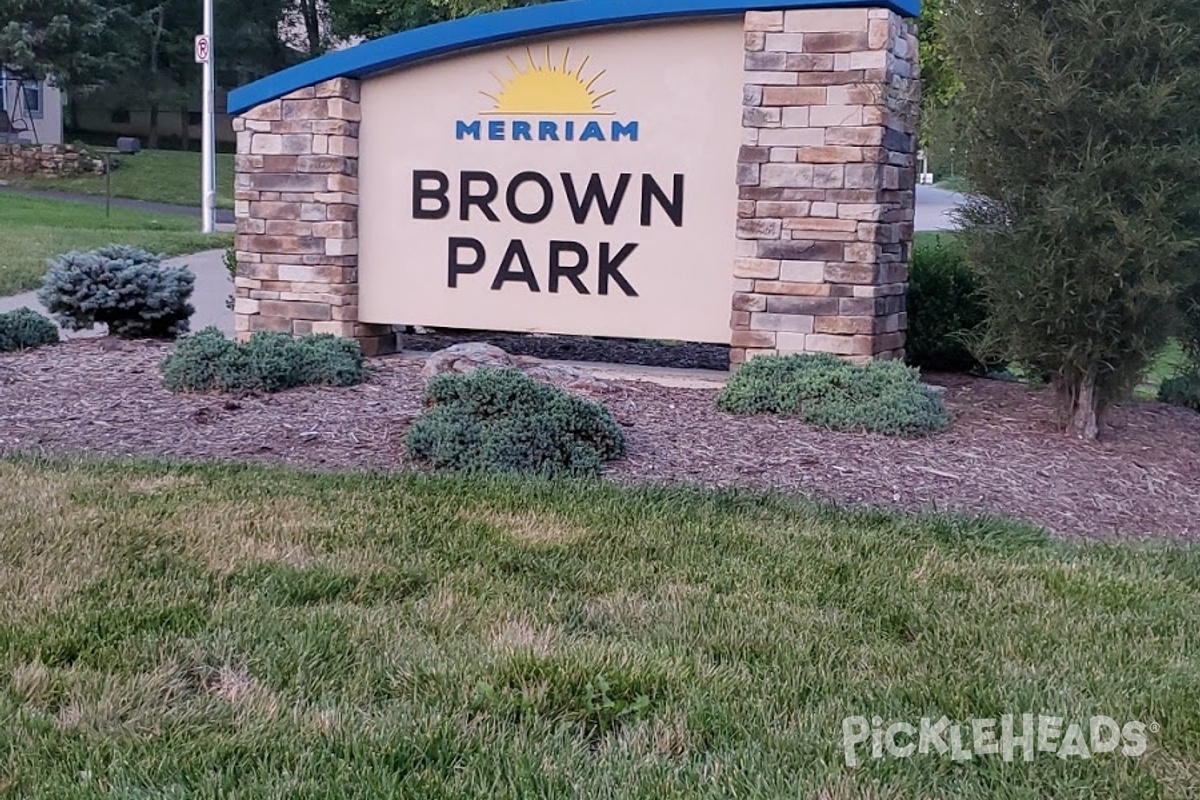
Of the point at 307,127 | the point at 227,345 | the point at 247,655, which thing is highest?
the point at 307,127

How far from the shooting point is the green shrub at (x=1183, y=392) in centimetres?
809

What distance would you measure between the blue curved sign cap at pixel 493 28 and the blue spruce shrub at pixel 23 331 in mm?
2069

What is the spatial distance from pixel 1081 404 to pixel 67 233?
1518cm

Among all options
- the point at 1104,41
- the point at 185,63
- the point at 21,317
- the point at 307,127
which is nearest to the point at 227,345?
the point at 307,127

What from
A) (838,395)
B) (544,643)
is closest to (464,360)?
(838,395)

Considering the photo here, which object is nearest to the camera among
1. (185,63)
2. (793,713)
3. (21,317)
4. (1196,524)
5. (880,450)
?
(793,713)

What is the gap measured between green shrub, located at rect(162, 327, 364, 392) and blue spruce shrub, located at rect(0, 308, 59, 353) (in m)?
2.06

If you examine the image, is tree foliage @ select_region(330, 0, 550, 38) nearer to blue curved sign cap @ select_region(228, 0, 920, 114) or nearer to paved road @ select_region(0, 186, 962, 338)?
paved road @ select_region(0, 186, 962, 338)

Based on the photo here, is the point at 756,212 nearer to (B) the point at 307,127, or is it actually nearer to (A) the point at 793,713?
(B) the point at 307,127

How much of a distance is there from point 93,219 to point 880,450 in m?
17.9

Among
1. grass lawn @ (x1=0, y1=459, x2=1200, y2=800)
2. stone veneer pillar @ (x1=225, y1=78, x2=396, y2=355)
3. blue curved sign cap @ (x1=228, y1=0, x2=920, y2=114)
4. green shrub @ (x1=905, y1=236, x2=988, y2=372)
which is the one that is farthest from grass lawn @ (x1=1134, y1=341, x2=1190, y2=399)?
stone veneer pillar @ (x1=225, y1=78, x2=396, y2=355)

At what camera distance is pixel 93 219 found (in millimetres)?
20672

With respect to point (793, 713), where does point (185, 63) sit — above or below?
above

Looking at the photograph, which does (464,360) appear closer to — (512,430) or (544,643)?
(512,430)
